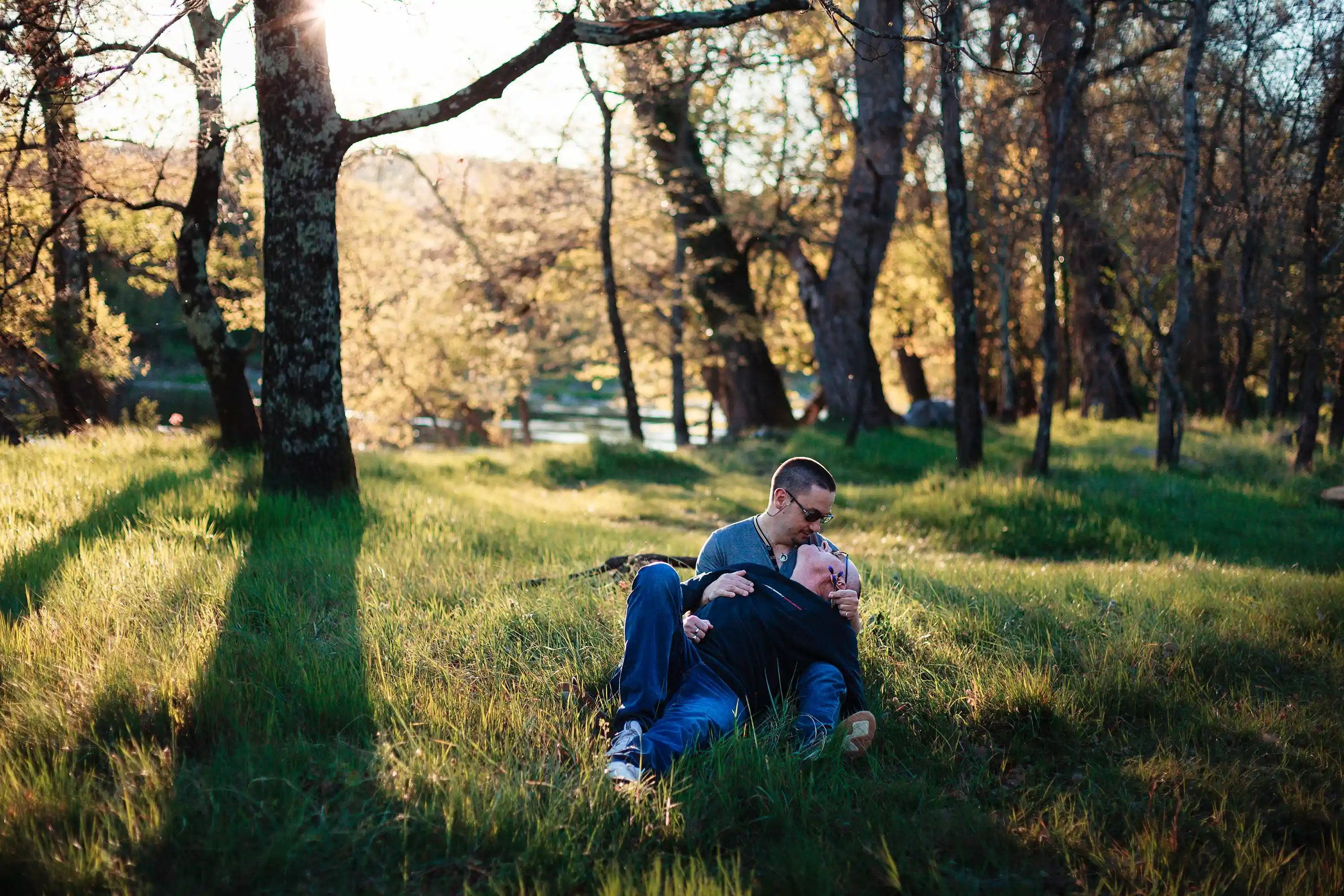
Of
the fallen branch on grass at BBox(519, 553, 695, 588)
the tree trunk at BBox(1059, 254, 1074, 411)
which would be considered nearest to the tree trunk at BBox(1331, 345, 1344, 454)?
the tree trunk at BBox(1059, 254, 1074, 411)

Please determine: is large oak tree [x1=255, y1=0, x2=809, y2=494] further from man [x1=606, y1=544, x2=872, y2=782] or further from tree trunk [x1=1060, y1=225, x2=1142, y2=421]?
tree trunk [x1=1060, y1=225, x2=1142, y2=421]

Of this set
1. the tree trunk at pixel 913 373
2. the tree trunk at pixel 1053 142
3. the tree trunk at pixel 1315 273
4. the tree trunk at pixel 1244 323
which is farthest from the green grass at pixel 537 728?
the tree trunk at pixel 913 373

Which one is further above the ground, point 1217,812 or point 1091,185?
point 1091,185

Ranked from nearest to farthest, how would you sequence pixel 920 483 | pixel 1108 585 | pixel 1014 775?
pixel 1014 775
pixel 1108 585
pixel 920 483

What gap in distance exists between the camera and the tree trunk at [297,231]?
7.36m

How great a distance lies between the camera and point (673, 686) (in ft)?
12.9

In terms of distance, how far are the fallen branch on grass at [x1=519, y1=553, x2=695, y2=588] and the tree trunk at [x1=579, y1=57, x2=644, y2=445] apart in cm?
1028

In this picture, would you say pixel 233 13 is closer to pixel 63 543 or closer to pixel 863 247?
pixel 63 543

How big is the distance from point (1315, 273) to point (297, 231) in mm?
13768

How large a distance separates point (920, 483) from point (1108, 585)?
5.42 m

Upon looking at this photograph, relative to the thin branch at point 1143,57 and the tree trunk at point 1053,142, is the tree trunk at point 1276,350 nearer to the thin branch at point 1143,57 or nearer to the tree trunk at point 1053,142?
the thin branch at point 1143,57

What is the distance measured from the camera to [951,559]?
30.1 feet

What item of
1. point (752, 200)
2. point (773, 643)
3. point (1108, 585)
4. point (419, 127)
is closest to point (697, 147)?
point (752, 200)

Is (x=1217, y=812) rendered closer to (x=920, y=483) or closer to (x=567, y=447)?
(x=920, y=483)
